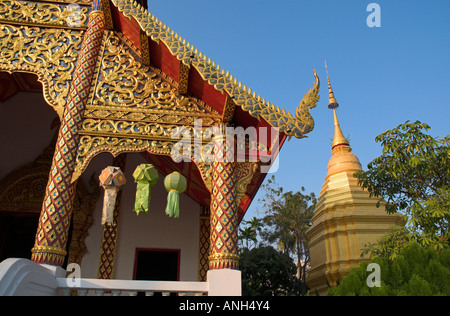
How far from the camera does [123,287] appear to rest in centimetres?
418

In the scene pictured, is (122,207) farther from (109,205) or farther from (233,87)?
(233,87)

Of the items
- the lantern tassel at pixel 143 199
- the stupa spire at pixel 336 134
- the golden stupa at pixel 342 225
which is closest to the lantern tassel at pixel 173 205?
the lantern tassel at pixel 143 199

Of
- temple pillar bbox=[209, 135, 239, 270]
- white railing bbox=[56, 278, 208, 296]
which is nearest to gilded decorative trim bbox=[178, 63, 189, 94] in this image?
temple pillar bbox=[209, 135, 239, 270]

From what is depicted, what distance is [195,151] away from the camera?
5.21 meters

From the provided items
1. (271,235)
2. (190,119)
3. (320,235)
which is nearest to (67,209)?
(190,119)

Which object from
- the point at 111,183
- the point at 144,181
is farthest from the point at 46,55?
the point at 144,181

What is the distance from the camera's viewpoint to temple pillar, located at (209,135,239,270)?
4.51 metres

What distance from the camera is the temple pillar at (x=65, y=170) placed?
14.3 feet

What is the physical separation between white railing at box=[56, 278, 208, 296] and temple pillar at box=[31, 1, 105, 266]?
37 cm

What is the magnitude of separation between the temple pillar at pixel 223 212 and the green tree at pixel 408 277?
1535 mm

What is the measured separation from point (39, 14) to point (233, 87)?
375 centimetres

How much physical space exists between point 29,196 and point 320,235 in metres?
11.8

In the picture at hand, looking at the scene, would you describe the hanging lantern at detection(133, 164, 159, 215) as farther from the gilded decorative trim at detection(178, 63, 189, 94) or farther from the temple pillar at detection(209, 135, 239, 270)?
the gilded decorative trim at detection(178, 63, 189, 94)

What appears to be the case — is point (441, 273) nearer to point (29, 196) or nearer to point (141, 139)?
point (141, 139)
